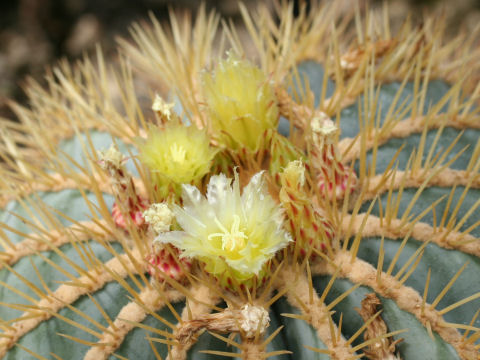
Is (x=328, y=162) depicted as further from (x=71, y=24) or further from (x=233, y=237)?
(x=71, y=24)

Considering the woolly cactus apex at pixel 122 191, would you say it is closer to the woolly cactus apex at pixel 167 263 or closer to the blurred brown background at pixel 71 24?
the woolly cactus apex at pixel 167 263

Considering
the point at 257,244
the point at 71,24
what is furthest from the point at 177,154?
the point at 71,24

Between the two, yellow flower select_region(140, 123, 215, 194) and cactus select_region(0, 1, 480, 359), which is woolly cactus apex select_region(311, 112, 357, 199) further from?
yellow flower select_region(140, 123, 215, 194)

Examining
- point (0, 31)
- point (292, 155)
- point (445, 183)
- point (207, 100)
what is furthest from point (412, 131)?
point (0, 31)

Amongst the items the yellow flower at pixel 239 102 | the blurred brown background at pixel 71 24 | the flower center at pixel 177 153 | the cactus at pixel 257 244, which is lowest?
the cactus at pixel 257 244

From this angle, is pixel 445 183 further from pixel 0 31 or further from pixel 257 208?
pixel 0 31

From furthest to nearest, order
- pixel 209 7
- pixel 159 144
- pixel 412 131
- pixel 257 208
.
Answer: pixel 209 7, pixel 412 131, pixel 159 144, pixel 257 208

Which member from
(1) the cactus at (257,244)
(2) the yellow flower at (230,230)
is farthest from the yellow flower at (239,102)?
(2) the yellow flower at (230,230)
